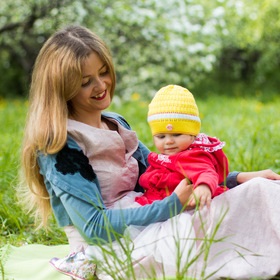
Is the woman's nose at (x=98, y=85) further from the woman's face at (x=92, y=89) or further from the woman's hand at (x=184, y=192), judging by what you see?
the woman's hand at (x=184, y=192)

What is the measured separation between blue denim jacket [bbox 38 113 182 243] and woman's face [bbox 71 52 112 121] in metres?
0.20

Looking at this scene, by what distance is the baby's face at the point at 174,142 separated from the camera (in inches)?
106

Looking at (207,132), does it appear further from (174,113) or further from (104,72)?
(174,113)

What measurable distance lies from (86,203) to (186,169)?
430 mm

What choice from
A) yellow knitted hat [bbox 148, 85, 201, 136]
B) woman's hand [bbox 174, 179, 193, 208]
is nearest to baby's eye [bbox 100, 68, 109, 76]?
yellow knitted hat [bbox 148, 85, 201, 136]

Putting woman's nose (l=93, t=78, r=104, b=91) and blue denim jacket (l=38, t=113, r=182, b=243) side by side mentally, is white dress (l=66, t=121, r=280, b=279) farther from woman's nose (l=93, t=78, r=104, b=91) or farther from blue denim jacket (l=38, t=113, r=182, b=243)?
woman's nose (l=93, t=78, r=104, b=91)

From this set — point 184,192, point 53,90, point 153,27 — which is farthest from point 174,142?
point 153,27

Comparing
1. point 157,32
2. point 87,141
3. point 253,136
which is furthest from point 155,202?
point 157,32

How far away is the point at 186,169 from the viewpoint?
2.62m

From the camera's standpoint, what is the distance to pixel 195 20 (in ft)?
25.6

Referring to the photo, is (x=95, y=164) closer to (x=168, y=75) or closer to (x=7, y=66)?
(x=168, y=75)

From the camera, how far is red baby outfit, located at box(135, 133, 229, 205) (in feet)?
8.45

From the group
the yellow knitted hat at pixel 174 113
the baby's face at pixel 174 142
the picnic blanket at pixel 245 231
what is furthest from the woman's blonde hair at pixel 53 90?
the picnic blanket at pixel 245 231

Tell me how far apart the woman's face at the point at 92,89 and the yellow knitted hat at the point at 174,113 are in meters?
0.24
